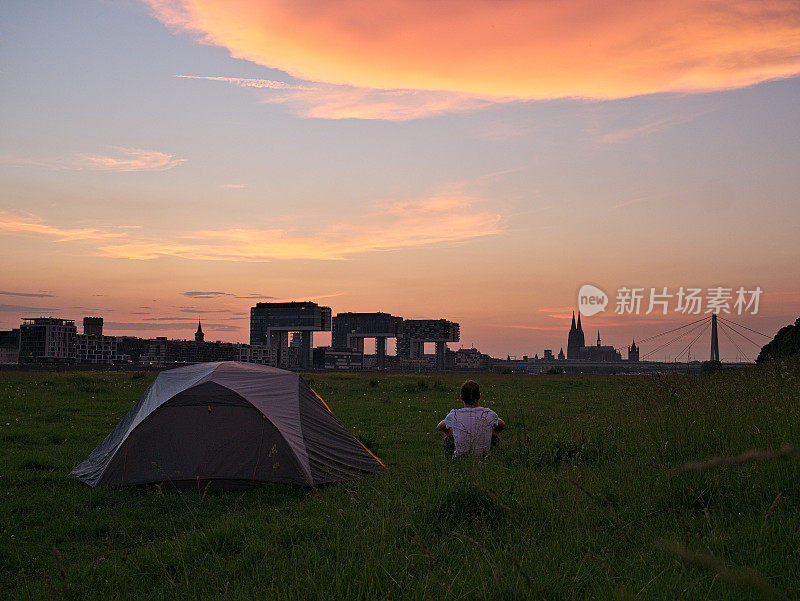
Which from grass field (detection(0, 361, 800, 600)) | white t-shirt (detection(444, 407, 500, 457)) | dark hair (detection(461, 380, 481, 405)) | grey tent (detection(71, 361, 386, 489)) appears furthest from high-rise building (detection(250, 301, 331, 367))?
white t-shirt (detection(444, 407, 500, 457))

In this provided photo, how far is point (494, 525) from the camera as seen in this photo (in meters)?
6.01

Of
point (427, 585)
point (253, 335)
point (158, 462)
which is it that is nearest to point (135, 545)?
point (158, 462)

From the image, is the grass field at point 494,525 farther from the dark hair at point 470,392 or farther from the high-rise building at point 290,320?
the high-rise building at point 290,320

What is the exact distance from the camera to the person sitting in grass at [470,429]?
9.44 metres

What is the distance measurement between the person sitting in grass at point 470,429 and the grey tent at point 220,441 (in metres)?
1.90

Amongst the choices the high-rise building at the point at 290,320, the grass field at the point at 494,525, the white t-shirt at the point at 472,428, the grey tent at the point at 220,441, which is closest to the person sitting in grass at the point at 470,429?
the white t-shirt at the point at 472,428

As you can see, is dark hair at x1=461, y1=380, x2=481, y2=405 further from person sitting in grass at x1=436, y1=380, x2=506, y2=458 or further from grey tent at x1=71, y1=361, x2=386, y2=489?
grey tent at x1=71, y1=361, x2=386, y2=489

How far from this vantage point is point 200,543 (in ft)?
21.0

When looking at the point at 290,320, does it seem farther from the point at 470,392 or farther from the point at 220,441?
the point at 470,392

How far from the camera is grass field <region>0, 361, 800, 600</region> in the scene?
4586mm

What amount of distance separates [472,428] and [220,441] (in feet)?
13.4

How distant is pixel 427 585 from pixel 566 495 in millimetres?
2581

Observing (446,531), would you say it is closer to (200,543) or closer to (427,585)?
(427,585)

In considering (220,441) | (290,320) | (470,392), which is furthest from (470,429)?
(290,320)
